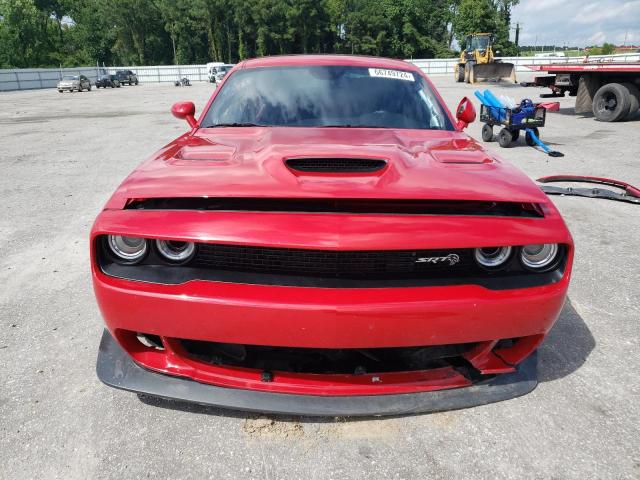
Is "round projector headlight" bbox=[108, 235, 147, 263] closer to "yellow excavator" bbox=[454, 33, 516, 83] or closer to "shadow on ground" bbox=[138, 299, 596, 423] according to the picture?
"shadow on ground" bbox=[138, 299, 596, 423]

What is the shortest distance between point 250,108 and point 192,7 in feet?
248

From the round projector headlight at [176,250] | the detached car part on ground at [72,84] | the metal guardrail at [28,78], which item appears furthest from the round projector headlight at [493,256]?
the metal guardrail at [28,78]

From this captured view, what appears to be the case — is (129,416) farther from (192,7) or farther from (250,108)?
(192,7)

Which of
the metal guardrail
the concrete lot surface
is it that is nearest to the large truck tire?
the concrete lot surface

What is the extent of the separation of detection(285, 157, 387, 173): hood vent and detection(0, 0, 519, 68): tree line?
68.9 meters

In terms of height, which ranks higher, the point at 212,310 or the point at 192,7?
the point at 192,7

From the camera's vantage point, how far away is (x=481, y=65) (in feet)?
79.1

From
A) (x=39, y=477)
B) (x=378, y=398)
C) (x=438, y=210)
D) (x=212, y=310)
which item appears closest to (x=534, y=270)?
(x=438, y=210)

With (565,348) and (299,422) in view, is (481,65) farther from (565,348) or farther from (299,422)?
(299,422)

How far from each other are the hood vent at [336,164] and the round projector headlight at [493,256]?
507 mm

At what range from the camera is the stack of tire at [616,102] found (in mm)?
10797

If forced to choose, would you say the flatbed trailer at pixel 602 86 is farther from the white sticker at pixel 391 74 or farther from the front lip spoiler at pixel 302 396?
the front lip spoiler at pixel 302 396

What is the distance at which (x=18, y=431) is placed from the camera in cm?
186

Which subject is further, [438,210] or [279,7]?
[279,7]
